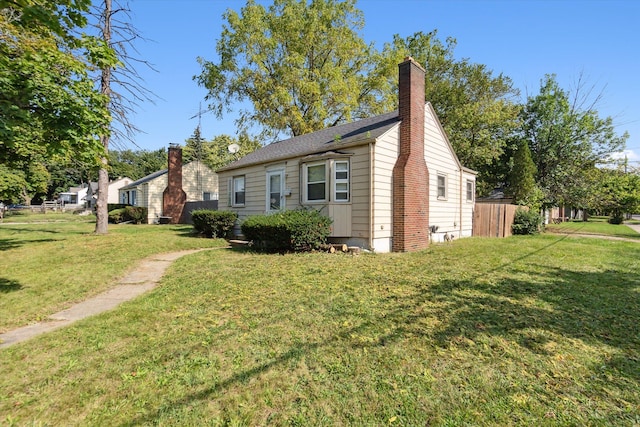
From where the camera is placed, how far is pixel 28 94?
16.9ft

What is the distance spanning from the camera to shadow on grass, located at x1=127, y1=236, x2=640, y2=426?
331 cm

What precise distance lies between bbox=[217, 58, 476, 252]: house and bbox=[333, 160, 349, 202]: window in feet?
0.06

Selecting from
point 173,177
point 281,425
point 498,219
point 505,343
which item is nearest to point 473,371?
point 505,343

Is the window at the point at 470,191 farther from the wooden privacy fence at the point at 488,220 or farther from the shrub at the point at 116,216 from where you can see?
the shrub at the point at 116,216

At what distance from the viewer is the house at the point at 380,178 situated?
9727 millimetres

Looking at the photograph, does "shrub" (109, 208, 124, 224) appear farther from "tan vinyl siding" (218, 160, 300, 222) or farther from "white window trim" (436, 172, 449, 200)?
"white window trim" (436, 172, 449, 200)

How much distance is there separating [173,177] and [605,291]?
24.7 meters

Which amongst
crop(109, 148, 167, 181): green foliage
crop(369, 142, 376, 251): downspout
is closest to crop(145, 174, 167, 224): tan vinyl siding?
crop(369, 142, 376, 251): downspout

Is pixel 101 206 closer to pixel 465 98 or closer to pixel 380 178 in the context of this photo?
pixel 380 178

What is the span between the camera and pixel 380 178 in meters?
9.76

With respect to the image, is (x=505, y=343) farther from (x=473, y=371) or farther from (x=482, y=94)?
(x=482, y=94)

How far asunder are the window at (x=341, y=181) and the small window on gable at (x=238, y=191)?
6.01 meters

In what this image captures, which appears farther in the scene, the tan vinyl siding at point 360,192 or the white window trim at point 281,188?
the white window trim at point 281,188

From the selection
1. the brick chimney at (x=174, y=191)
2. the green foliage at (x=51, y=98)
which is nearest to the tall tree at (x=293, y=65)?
the brick chimney at (x=174, y=191)
